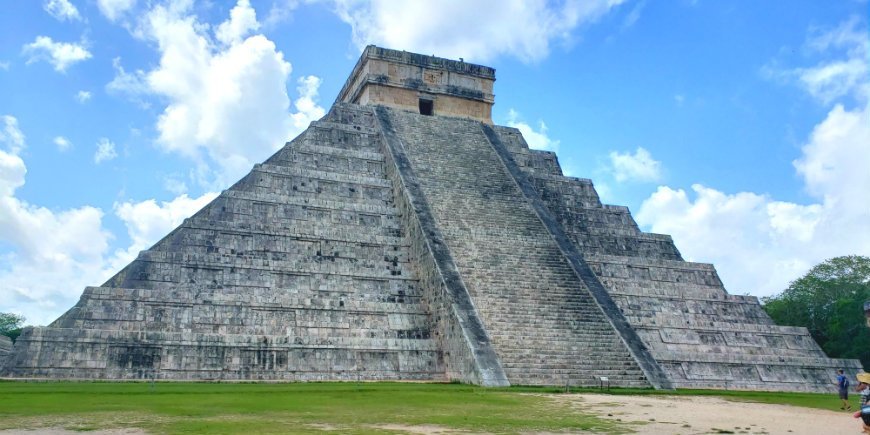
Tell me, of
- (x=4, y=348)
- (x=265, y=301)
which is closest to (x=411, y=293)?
(x=265, y=301)

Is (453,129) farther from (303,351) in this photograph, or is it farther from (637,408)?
(637,408)

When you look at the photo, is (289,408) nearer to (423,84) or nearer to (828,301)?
(423,84)

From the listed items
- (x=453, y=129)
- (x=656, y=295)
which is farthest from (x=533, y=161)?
(x=656, y=295)

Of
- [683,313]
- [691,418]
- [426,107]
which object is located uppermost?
[426,107]

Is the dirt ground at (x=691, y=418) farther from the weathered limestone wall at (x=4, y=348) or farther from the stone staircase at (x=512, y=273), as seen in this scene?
the weathered limestone wall at (x=4, y=348)

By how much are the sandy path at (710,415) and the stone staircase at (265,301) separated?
5.33 m

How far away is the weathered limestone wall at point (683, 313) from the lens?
743 inches

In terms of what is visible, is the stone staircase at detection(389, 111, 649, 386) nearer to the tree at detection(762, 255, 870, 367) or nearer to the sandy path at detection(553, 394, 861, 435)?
the sandy path at detection(553, 394, 861, 435)

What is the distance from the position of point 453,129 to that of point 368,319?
423 inches

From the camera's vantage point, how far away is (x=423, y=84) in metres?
27.5

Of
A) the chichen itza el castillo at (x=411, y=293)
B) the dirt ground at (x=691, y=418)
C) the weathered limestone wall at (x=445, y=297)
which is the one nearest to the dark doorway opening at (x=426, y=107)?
the chichen itza el castillo at (x=411, y=293)

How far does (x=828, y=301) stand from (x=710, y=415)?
2597 centimetres

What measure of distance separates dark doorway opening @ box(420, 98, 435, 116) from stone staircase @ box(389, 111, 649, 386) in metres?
2.12

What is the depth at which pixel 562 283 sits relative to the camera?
61.8ft
